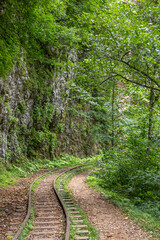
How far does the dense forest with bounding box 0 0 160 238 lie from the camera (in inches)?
306

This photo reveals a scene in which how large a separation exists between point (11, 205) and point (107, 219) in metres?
3.27

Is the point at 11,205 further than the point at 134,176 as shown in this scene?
No

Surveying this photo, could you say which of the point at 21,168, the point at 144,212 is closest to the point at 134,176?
the point at 144,212

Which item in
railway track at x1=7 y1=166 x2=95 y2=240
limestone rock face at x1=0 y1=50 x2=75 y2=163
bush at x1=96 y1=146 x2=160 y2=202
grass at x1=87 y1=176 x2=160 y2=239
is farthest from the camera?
limestone rock face at x1=0 y1=50 x2=75 y2=163

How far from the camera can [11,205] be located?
720cm

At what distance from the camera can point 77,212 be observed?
6.74m

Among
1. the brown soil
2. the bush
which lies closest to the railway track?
the brown soil

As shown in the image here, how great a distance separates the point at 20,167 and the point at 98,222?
9.16 meters

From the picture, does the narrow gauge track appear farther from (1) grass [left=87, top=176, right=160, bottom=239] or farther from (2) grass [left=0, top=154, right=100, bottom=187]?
(2) grass [left=0, top=154, right=100, bottom=187]

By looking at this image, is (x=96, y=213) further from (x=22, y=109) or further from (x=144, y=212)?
(x=22, y=109)

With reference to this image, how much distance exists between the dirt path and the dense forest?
1.17 m

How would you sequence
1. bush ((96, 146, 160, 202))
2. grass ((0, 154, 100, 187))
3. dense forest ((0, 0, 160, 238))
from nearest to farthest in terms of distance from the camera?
dense forest ((0, 0, 160, 238)) → bush ((96, 146, 160, 202)) → grass ((0, 154, 100, 187))

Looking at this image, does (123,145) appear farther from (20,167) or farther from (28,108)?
(28,108)

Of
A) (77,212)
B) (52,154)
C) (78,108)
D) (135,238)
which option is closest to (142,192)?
(77,212)
